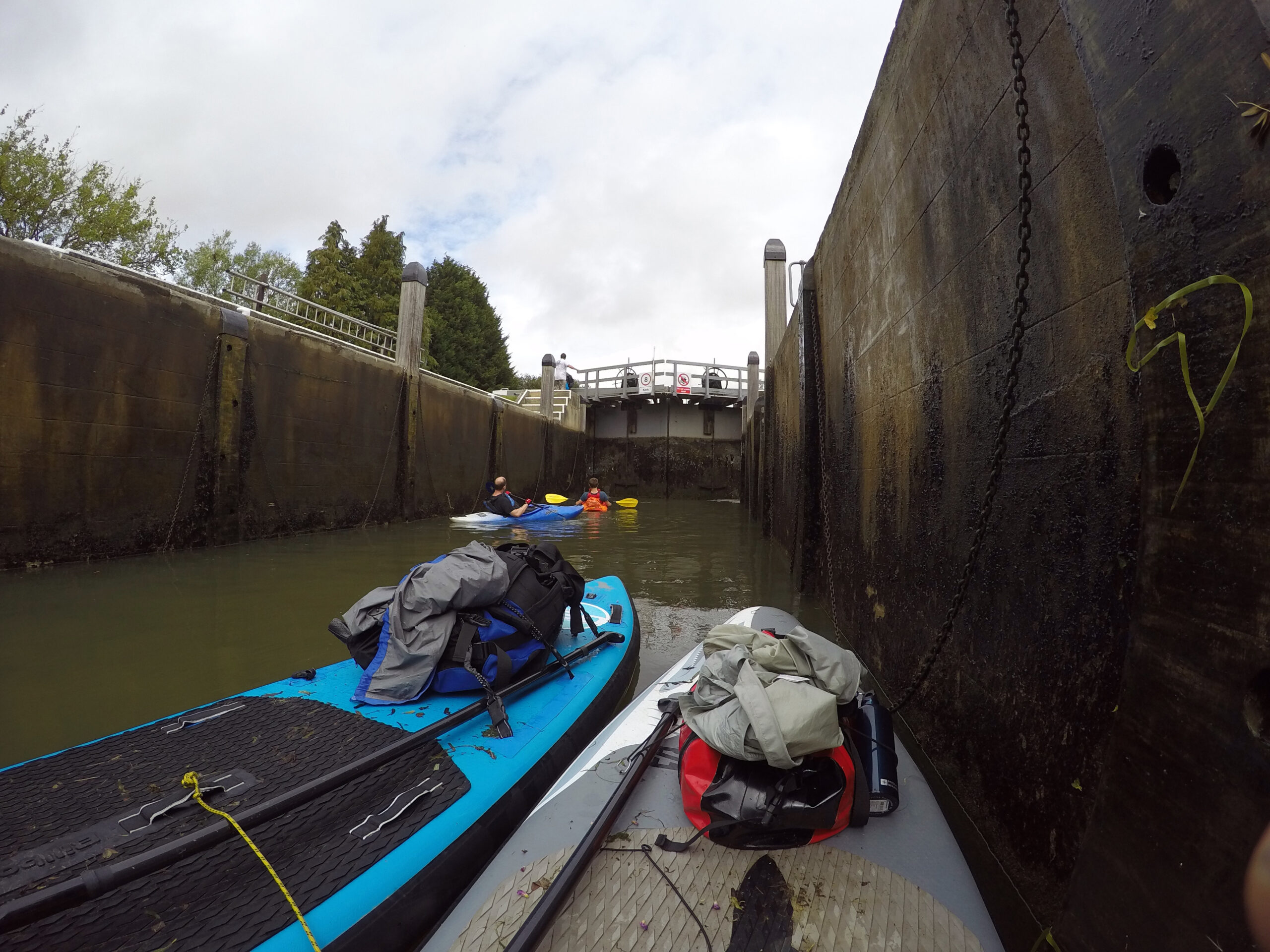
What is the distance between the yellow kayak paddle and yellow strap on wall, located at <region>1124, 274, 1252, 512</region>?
12829 millimetres

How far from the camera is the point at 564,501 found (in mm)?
14609

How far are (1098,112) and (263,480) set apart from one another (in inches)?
349

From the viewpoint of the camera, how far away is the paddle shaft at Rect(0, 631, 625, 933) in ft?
4.54

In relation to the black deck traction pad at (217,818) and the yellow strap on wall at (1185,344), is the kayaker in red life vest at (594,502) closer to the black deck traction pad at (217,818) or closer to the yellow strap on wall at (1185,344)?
the black deck traction pad at (217,818)

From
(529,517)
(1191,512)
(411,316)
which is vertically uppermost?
(411,316)

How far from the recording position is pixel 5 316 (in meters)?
5.38

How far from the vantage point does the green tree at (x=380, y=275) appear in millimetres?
26688

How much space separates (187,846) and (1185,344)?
2543 mm

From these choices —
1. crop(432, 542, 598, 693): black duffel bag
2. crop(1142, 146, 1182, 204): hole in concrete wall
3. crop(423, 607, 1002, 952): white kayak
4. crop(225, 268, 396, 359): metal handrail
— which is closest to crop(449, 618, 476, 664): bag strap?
crop(432, 542, 598, 693): black duffel bag

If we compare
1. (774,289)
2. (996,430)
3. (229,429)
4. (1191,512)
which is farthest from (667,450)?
(1191,512)

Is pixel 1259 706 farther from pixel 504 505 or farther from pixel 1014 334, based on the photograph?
pixel 504 505

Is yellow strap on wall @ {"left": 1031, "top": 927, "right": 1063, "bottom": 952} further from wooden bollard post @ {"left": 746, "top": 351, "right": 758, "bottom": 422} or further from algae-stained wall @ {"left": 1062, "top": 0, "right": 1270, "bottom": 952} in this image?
wooden bollard post @ {"left": 746, "top": 351, "right": 758, "bottom": 422}

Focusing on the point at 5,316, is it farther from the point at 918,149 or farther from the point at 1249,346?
the point at 1249,346

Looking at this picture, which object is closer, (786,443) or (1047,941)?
(1047,941)
